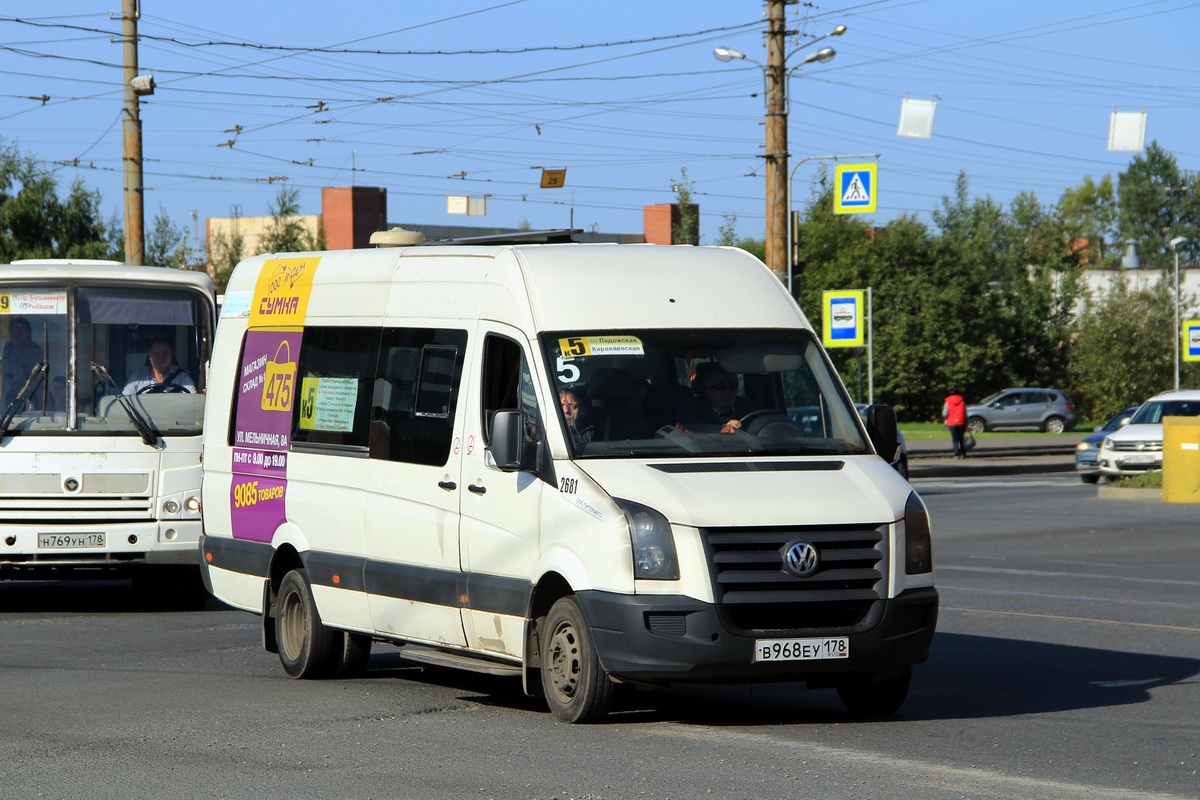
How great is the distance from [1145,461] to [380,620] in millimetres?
22572

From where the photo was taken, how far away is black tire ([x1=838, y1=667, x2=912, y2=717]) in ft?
28.0

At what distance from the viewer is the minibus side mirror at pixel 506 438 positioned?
27.4 feet

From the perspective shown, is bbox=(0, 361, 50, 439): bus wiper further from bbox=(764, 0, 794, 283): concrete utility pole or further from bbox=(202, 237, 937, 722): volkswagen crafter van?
bbox=(764, 0, 794, 283): concrete utility pole

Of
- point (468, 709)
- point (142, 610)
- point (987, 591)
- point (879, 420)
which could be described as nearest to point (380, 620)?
point (468, 709)

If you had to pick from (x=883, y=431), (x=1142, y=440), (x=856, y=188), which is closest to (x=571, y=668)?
(x=883, y=431)

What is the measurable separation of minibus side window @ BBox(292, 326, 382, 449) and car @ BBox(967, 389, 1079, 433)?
5326 centimetres

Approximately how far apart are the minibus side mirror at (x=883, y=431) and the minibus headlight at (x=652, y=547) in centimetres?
164

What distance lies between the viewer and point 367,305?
10.2 metres

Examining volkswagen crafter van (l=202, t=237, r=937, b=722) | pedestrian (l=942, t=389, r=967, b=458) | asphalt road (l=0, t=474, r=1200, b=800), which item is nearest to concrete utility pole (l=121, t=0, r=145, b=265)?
asphalt road (l=0, t=474, r=1200, b=800)

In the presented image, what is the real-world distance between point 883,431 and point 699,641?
1862mm

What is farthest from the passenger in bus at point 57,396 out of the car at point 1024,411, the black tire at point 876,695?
the car at point 1024,411

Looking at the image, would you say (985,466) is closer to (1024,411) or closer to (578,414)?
(1024,411)

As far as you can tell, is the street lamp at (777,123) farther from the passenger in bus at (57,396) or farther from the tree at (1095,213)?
the tree at (1095,213)

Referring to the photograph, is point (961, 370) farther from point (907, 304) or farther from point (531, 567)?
point (531, 567)
